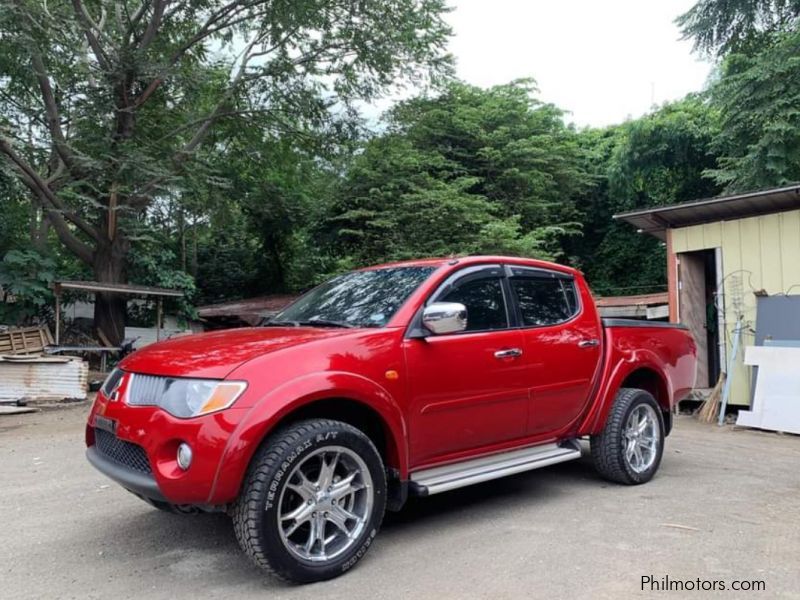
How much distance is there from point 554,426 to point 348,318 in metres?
1.80

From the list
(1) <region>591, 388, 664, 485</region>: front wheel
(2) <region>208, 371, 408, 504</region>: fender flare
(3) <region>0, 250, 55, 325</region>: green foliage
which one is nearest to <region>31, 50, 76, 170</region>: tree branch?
(3) <region>0, 250, 55, 325</region>: green foliage

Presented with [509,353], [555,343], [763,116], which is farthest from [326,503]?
→ [763,116]

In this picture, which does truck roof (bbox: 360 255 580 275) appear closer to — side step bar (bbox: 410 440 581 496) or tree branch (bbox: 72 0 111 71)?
side step bar (bbox: 410 440 581 496)

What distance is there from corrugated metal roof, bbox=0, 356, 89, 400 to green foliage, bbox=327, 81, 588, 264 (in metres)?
6.93

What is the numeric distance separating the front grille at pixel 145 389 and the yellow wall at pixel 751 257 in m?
8.34

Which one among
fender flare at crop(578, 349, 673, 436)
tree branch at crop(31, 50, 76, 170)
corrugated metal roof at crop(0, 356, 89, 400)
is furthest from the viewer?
tree branch at crop(31, 50, 76, 170)

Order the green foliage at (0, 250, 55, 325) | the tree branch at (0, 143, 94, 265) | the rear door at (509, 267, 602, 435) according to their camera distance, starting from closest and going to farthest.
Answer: the rear door at (509, 267, 602, 435) → the tree branch at (0, 143, 94, 265) → the green foliage at (0, 250, 55, 325)

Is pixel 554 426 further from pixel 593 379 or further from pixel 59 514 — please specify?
pixel 59 514

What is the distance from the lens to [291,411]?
3160 millimetres

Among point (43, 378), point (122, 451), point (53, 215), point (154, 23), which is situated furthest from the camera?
point (154, 23)

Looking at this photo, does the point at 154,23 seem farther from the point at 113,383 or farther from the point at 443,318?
the point at 443,318

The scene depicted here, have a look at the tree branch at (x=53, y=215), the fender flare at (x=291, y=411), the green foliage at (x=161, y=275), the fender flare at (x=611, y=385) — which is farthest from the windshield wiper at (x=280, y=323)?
the green foliage at (x=161, y=275)

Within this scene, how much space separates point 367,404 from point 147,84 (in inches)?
526

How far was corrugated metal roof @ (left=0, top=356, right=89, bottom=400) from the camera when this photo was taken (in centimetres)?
1030
